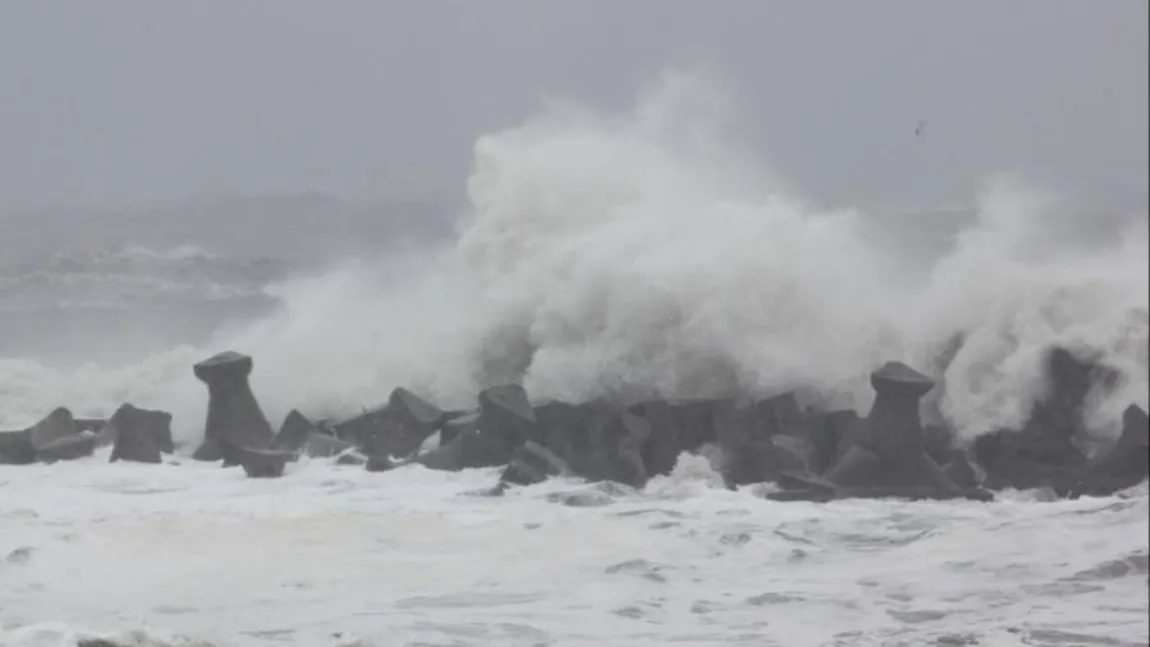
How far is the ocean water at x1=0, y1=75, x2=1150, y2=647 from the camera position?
332 centimetres

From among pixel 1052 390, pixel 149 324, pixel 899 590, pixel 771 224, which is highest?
pixel 771 224

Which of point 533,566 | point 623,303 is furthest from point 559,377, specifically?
point 533,566

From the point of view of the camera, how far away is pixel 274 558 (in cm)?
387

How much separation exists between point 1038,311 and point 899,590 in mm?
1096

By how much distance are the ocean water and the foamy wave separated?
0.02m

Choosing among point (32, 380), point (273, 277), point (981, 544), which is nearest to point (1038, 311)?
point (981, 544)

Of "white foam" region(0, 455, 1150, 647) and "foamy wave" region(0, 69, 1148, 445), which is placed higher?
"foamy wave" region(0, 69, 1148, 445)

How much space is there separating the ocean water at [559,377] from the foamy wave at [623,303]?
0.05ft

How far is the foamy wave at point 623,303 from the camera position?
16.5ft

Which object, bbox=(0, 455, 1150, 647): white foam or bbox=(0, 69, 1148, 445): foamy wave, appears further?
bbox=(0, 69, 1148, 445): foamy wave

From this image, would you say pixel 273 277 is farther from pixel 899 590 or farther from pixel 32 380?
pixel 899 590

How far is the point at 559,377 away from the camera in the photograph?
5520 mm

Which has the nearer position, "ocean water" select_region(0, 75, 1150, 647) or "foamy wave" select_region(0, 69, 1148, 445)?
"ocean water" select_region(0, 75, 1150, 647)

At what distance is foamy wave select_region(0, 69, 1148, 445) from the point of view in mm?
5035
